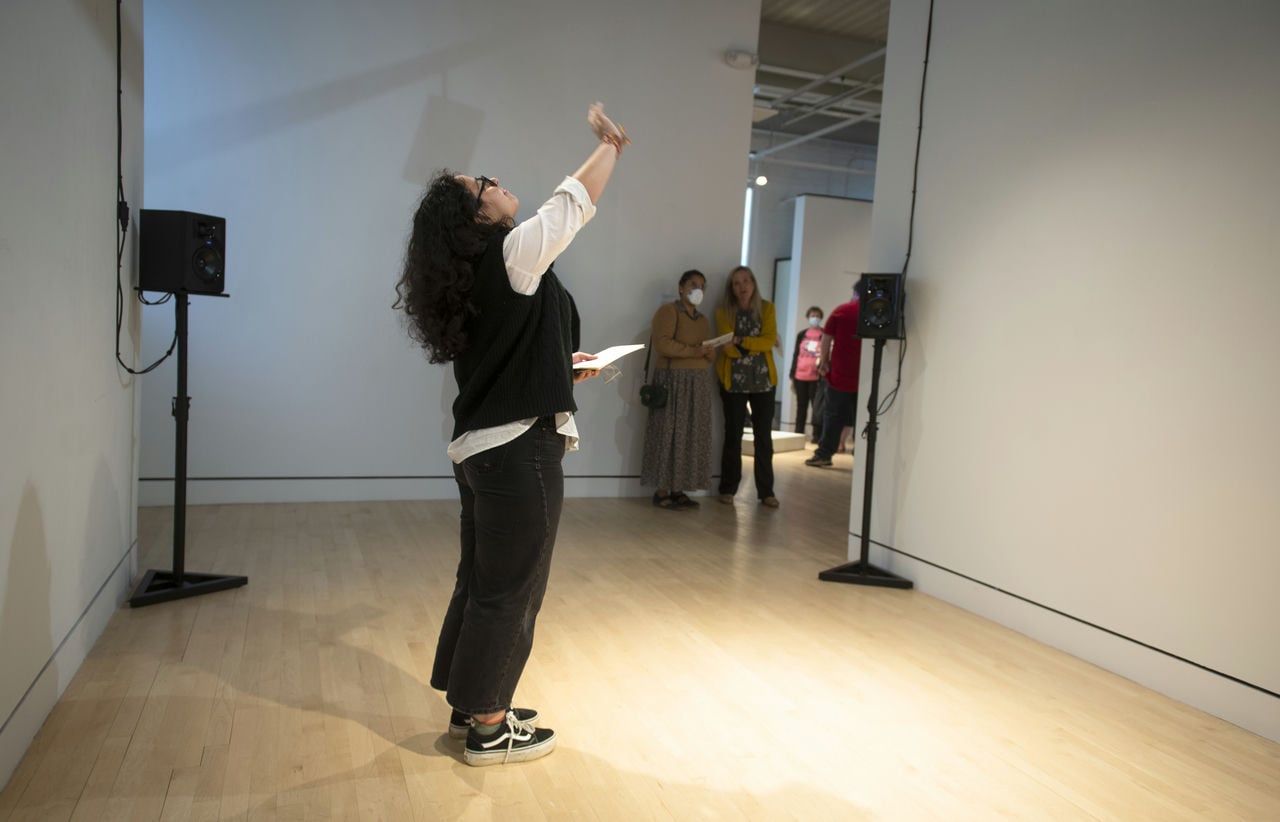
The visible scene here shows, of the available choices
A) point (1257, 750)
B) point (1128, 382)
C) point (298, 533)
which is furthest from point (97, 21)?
Answer: point (1257, 750)

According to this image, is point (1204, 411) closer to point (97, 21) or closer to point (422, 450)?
point (97, 21)

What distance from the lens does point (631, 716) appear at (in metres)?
2.47

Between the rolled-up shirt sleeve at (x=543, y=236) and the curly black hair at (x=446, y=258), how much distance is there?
0.28 ft

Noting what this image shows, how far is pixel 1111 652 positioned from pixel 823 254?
28.4 ft

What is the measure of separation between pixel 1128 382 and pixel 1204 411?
0.28 m

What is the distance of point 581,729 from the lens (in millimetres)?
2369

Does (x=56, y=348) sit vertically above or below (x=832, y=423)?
above

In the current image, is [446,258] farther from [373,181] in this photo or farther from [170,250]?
[373,181]

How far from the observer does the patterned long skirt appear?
5594 millimetres

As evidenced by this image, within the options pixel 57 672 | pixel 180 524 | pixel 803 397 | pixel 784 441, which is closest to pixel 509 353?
pixel 57 672

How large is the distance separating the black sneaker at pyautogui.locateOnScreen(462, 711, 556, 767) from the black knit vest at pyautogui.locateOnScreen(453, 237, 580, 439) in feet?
2.58

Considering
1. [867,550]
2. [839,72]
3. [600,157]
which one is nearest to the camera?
[600,157]

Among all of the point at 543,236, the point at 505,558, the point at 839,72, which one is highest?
the point at 839,72

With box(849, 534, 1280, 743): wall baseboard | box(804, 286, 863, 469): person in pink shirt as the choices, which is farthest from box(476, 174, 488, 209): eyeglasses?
box(804, 286, 863, 469): person in pink shirt
